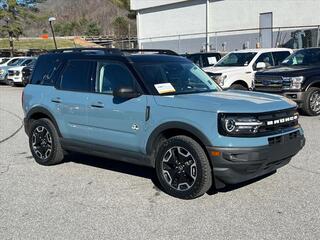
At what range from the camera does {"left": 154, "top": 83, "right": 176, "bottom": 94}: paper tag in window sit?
19.7ft

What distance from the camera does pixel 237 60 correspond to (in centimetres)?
1552

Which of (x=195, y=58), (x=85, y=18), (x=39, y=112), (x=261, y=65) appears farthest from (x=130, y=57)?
(x=85, y=18)

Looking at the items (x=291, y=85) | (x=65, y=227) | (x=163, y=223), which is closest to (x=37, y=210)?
(x=65, y=227)

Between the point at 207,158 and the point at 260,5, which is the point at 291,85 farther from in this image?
the point at 260,5

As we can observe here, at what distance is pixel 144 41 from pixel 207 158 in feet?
142

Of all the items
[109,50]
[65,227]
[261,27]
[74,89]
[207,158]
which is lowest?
[65,227]

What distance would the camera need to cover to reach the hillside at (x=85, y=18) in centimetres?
8032

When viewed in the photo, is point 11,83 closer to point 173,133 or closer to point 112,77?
point 112,77

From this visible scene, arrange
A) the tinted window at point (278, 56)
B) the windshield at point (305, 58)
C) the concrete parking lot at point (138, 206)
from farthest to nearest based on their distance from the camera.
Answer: the tinted window at point (278, 56), the windshield at point (305, 58), the concrete parking lot at point (138, 206)


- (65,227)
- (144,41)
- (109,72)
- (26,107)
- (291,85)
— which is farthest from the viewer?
(144,41)

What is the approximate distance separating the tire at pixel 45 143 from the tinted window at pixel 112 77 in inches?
49.6

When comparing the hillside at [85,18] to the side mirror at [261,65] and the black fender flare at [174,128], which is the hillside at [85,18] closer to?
the side mirror at [261,65]

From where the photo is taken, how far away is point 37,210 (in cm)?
538

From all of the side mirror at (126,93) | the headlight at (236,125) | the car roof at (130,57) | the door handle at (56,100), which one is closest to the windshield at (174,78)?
the car roof at (130,57)
